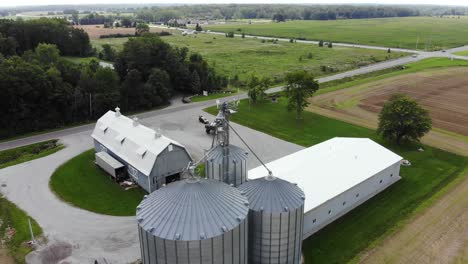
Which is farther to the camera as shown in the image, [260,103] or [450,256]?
[260,103]

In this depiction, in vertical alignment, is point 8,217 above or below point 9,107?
below

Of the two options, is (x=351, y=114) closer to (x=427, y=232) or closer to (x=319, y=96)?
(x=319, y=96)

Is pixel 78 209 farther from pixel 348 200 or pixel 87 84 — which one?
pixel 87 84

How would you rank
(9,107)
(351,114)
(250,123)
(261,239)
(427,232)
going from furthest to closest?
(351,114), (250,123), (9,107), (427,232), (261,239)

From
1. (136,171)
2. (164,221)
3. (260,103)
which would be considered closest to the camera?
(164,221)

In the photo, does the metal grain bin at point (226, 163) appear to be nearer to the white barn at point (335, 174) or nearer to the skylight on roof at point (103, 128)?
the white barn at point (335, 174)

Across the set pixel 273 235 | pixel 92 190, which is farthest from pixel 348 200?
pixel 92 190

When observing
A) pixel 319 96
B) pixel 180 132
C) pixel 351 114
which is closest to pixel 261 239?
pixel 180 132
